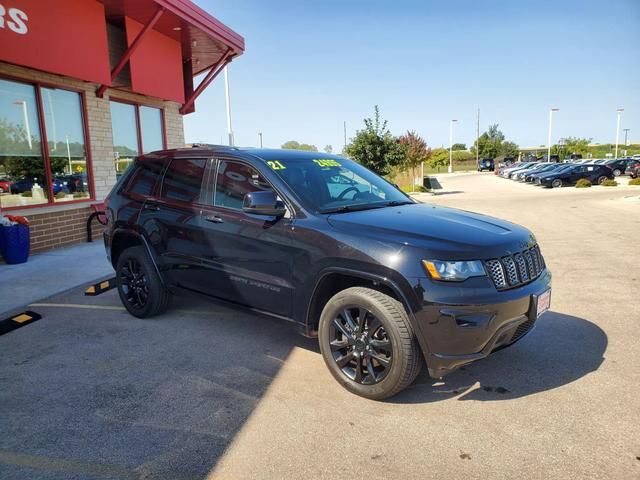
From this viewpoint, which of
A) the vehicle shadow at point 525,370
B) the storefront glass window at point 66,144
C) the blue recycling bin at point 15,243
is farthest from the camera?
the storefront glass window at point 66,144

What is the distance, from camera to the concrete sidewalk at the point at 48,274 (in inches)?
240

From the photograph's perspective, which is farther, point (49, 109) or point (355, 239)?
point (49, 109)

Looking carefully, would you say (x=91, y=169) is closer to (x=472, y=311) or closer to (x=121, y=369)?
(x=121, y=369)

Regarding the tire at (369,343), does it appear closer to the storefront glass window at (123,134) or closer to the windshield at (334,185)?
the windshield at (334,185)

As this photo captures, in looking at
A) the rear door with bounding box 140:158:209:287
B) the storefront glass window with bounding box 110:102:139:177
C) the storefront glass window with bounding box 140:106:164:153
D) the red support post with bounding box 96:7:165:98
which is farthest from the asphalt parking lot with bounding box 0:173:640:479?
the storefront glass window with bounding box 140:106:164:153

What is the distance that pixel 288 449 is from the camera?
2.79m

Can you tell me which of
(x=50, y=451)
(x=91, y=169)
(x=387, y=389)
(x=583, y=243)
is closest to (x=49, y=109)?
(x=91, y=169)

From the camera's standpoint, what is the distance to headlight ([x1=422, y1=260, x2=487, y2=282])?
300cm

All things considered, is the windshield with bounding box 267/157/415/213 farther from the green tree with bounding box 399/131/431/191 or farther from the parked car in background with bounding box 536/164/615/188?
the parked car in background with bounding box 536/164/615/188

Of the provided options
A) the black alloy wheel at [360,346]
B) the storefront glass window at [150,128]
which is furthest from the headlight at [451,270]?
the storefront glass window at [150,128]

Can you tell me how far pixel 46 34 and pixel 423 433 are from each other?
910cm

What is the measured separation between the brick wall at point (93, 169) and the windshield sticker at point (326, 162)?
22.2ft

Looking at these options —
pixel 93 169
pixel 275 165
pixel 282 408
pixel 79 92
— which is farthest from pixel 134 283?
pixel 79 92

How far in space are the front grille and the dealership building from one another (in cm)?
822
